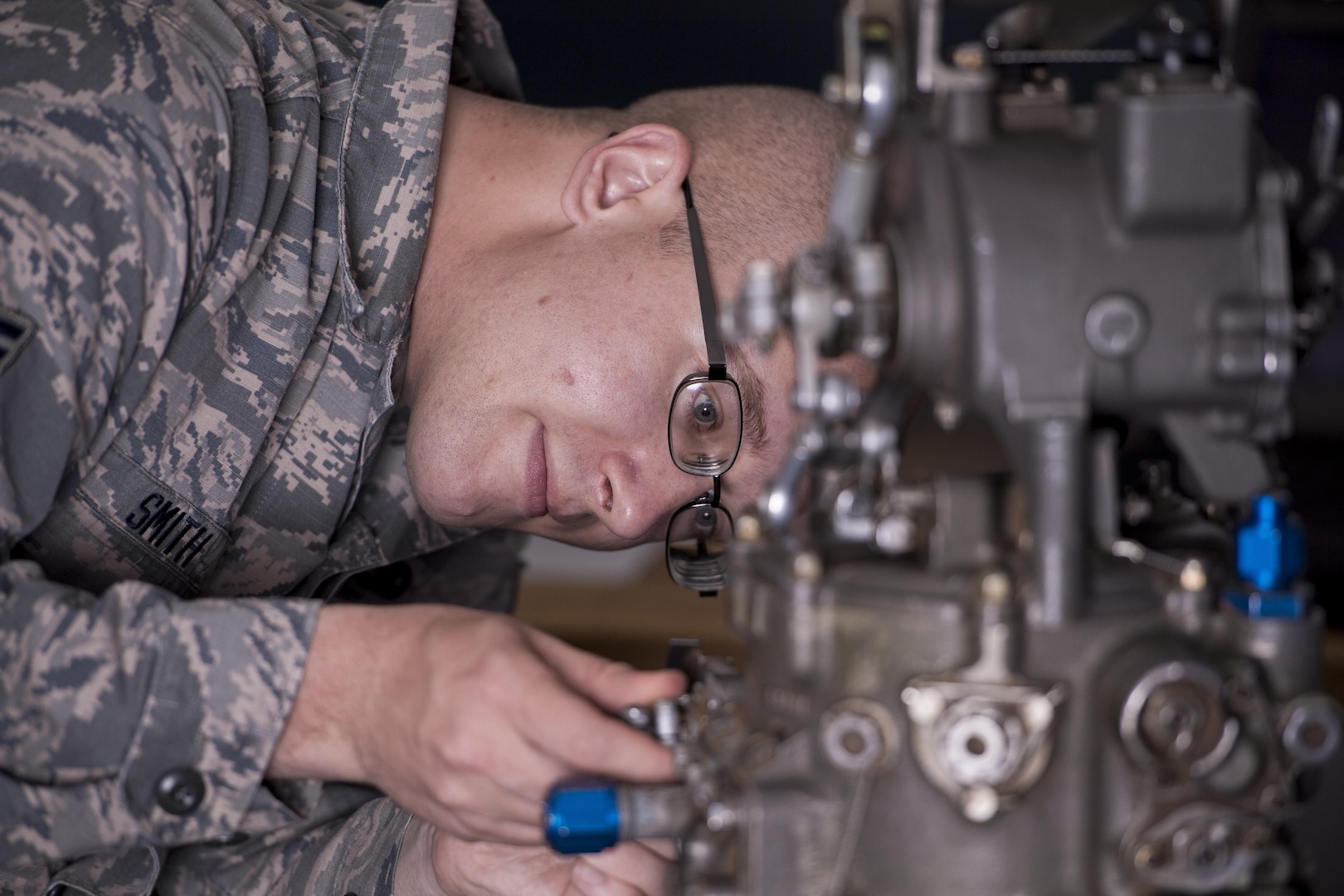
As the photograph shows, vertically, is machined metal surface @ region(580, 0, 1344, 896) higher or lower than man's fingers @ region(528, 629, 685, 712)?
higher

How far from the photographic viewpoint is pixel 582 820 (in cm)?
74

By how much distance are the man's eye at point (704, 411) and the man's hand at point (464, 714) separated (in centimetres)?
40

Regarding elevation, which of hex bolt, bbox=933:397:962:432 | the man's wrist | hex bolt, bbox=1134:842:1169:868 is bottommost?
the man's wrist

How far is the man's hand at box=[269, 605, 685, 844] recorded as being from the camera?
0.78 metres

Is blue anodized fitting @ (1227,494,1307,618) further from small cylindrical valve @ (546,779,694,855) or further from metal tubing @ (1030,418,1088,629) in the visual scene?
small cylindrical valve @ (546,779,694,855)

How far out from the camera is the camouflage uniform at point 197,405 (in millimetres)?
926

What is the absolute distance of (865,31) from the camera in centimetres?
73

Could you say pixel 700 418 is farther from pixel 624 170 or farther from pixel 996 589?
pixel 996 589

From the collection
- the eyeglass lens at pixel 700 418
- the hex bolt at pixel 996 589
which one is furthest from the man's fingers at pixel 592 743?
the eyeglass lens at pixel 700 418

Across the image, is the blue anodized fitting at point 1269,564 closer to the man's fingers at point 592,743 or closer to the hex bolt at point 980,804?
the hex bolt at point 980,804

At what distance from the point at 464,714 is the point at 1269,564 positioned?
19.6 inches

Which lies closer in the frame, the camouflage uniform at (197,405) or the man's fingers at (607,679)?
the man's fingers at (607,679)

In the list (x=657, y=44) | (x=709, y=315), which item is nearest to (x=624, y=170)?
(x=709, y=315)

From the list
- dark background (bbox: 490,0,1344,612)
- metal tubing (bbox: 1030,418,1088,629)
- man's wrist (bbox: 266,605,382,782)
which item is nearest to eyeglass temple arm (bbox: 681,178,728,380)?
man's wrist (bbox: 266,605,382,782)
